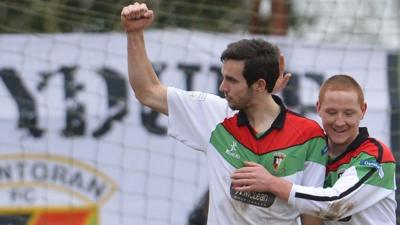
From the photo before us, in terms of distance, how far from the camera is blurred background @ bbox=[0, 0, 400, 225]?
7129mm

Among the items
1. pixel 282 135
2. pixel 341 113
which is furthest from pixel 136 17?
pixel 341 113

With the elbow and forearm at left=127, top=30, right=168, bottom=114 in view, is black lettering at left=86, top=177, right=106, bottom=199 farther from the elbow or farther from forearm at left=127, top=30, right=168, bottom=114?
the elbow

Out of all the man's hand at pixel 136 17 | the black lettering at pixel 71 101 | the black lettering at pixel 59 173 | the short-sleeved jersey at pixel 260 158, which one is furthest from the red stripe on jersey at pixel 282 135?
the black lettering at pixel 59 173

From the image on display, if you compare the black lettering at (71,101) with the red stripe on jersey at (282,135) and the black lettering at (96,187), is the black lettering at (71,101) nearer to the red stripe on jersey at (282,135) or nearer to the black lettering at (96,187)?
the black lettering at (96,187)

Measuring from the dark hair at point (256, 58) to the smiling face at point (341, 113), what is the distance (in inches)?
8.3

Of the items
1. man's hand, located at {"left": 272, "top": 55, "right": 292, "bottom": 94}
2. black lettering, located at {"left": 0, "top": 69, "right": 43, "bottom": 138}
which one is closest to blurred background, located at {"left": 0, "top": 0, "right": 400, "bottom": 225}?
black lettering, located at {"left": 0, "top": 69, "right": 43, "bottom": 138}

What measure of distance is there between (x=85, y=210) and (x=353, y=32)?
2.14 m

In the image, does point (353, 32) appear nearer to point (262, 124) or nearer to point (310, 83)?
point (310, 83)

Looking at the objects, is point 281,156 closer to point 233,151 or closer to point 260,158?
point 260,158

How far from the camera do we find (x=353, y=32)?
7.66 metres

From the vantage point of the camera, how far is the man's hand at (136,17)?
13.1ft

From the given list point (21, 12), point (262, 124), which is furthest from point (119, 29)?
point (262, 124)

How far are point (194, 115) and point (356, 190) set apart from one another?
640mm

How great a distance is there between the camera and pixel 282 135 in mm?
3867
